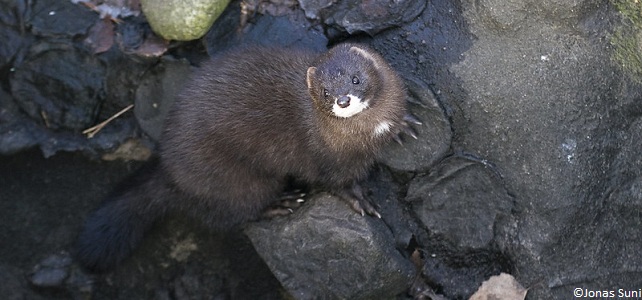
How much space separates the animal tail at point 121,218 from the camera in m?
3.89

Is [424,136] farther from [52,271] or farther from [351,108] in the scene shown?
[52,271]

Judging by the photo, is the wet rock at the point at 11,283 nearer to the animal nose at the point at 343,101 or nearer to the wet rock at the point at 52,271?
the wet rock at the point at 52,271

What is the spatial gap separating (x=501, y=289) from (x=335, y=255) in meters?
0.78

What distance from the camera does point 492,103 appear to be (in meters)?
3.51

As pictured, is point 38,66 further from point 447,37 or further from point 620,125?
point 620,125

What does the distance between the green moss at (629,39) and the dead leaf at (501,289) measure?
1.06m

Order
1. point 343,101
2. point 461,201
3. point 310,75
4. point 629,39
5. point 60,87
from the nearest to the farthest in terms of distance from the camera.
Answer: point 343,101 < point 310,75 < point 629,39 < point 461,201 < point 60,87

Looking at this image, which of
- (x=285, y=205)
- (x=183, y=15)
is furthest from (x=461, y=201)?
(x=183, y=15)

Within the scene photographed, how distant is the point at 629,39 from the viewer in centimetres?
338

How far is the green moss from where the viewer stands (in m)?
3.35

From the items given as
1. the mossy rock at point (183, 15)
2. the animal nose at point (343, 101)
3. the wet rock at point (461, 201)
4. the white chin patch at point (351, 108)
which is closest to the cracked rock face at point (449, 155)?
the wet rock at point (461, 201)

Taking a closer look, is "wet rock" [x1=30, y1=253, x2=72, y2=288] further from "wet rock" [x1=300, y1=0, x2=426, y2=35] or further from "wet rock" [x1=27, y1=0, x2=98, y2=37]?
"wet rock" [x1=300, y1=0, x2=426, y2=35]

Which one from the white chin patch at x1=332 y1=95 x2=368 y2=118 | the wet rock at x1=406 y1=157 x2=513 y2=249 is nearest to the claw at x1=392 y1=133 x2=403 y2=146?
the wet rock at x1=406 y1=157 x2=513 y2=249

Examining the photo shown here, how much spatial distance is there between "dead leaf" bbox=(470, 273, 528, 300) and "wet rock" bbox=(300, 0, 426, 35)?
1.32 m
